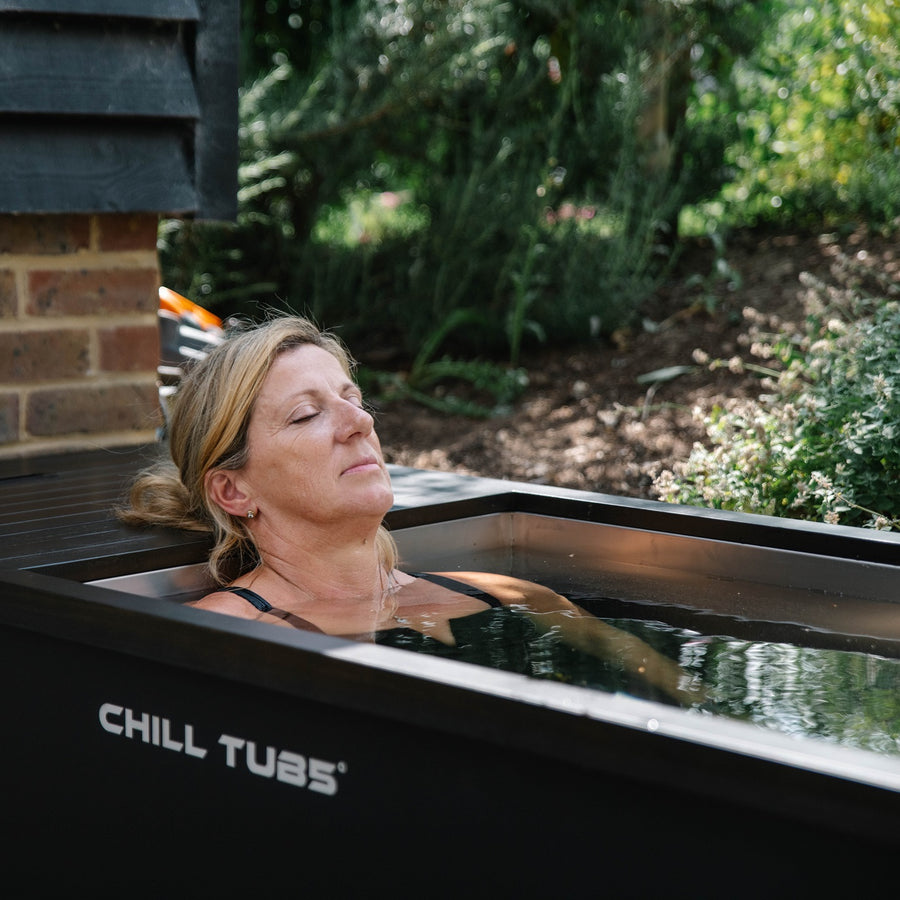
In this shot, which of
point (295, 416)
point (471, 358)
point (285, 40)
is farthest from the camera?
point (285, 40)

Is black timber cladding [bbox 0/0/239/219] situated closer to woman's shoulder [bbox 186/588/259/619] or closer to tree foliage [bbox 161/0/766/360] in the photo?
woman's shoulder [bbox 186/588/259/619]

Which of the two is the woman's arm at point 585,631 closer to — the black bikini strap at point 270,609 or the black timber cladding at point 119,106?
the black bikini strap at point 270,609

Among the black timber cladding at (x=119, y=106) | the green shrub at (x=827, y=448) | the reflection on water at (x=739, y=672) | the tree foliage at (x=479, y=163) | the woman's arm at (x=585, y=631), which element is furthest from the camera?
the tree foliage at (x=479, y=163)

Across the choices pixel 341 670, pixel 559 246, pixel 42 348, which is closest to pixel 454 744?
pixel 341 670

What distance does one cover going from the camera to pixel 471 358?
7023 millimetres

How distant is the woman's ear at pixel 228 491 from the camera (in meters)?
2.58

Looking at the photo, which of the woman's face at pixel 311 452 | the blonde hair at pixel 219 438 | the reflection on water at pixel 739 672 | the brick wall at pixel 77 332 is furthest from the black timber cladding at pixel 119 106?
the reflection on water at pixel 739 672

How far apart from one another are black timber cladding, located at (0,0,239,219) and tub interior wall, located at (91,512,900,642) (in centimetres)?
120

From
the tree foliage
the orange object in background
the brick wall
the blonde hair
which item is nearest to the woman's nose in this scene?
the blonde hair

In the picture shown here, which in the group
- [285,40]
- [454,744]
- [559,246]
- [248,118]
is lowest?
[454,744]

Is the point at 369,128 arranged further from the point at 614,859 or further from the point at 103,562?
the point at 614,859

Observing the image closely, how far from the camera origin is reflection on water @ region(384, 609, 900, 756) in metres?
2.06

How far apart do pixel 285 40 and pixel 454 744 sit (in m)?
6.93

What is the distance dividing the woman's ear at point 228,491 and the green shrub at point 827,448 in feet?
4.49
